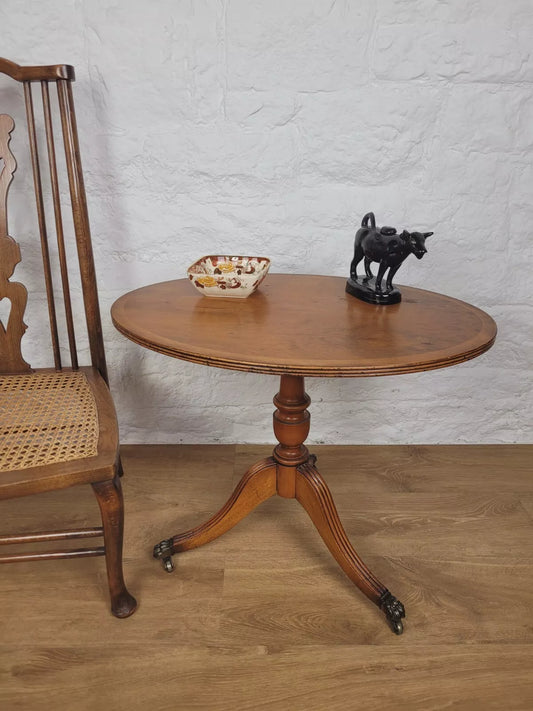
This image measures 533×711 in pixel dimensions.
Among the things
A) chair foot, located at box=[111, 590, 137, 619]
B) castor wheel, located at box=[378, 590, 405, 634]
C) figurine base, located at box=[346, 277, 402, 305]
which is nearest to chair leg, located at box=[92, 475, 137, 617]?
chair foot, located at box=[111, 590, 137, 619]

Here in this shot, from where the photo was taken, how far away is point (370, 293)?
1313 mm

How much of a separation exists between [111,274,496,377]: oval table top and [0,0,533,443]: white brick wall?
40 cm

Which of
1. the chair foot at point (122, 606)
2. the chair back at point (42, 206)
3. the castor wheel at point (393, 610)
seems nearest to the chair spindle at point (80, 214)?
the chair back at point (42, 206)

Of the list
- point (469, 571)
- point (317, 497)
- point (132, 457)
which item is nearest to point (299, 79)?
point (317, 497)

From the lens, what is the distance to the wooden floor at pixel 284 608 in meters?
1.15

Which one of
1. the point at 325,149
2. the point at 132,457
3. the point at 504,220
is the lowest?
the point at 132,457

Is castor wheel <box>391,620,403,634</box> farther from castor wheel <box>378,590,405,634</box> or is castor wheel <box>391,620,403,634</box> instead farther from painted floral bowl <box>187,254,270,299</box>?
painted floral bowl <box>187,254,270,299</box>

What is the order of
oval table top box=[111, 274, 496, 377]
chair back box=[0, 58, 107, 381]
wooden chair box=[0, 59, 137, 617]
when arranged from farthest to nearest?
1. chair back box=[0, 58, 107, 381]
2. wooden chair box=[0, 59, 137, 617]
3. oval table top box=[111, 274, 496, 377]

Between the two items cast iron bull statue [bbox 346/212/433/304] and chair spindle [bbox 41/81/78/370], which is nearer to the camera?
cast iron bull statue [bbox 346/212/433/304]

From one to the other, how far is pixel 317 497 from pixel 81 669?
619 millimetres

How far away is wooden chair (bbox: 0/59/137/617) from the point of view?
109 centimetres

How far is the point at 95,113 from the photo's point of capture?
1.66 meters

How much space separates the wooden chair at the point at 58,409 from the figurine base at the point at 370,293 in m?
0.63

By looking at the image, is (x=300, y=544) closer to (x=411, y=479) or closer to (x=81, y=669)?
(x=411, y=479)
